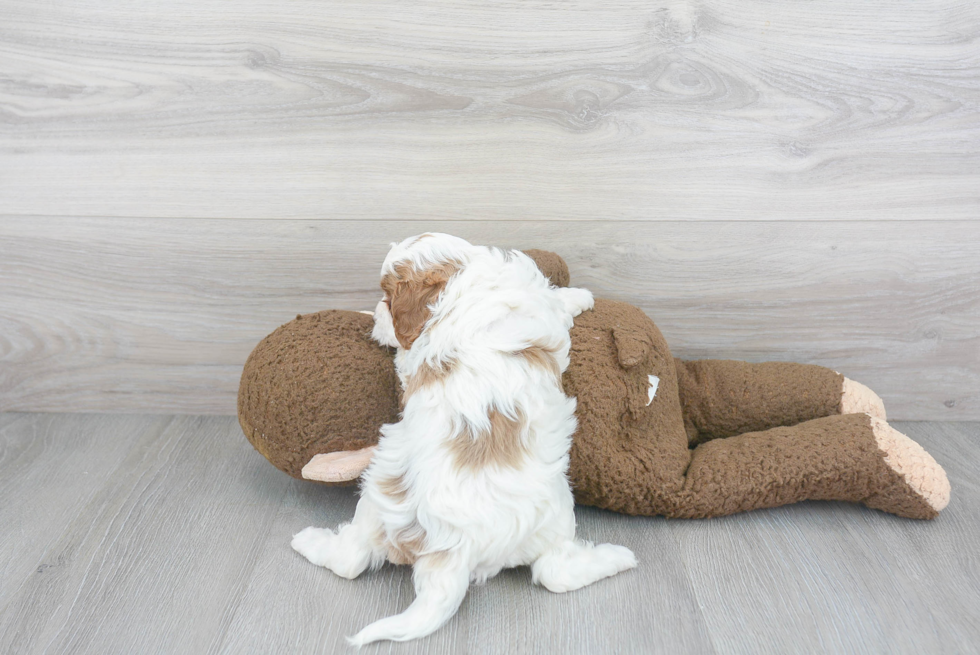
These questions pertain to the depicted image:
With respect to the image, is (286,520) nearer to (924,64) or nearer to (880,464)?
(880,464)

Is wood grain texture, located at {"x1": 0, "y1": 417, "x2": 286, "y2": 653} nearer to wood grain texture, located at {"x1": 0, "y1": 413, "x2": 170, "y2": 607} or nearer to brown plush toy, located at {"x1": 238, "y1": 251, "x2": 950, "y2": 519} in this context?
wood grain texture, located at {"x1": 0, "y1": 413, "x2": 170, "y2": 607}

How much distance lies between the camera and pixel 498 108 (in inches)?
56.9

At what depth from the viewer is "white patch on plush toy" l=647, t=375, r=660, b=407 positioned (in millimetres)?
1256

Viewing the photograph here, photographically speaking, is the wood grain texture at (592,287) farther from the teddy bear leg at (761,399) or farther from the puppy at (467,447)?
the puppy at (467,447)

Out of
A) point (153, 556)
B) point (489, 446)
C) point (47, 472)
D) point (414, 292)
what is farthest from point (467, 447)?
point (47, 472)

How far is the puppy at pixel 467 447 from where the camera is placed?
1023 mm

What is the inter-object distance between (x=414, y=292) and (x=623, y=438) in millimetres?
448

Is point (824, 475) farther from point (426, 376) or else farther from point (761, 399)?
point (426, 376)

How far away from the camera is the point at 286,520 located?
1.31 m

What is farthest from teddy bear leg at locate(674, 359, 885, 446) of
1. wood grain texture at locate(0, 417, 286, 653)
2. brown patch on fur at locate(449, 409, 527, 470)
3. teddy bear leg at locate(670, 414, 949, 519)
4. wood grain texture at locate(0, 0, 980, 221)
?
wood grain texture at locate(0, 417, 286, 653)

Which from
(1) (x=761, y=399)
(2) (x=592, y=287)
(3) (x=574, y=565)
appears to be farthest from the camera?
(2) (x=592, y=287)

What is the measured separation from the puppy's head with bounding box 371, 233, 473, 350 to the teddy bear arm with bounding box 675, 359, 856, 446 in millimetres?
594

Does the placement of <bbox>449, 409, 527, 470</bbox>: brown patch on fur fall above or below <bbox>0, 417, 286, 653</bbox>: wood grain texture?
above

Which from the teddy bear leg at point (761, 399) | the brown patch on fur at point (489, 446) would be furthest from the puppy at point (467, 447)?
the teddy bear leg at point (761, 399)
